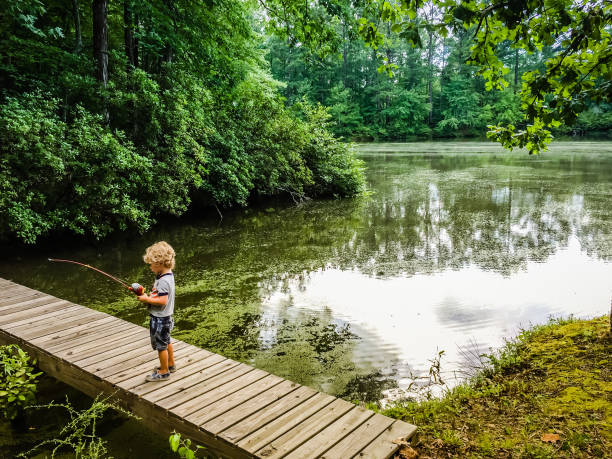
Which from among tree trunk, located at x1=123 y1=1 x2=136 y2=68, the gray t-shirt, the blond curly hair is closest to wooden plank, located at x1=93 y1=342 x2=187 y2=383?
the gray t-shirt

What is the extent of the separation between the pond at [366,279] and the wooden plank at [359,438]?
121 centimetres

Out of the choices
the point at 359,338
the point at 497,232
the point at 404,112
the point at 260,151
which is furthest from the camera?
the point at 404,112

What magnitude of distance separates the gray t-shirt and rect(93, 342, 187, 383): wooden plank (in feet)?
2.09

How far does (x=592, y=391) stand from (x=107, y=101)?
1078 cm

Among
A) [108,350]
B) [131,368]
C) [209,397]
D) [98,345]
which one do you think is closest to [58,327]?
[98,345]

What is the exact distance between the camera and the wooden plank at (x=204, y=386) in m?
3.25

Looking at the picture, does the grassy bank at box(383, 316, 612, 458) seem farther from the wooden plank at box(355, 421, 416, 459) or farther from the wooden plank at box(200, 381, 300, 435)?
the wooden plank at box(200, 381, 300, 435)

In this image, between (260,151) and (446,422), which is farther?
(260,151)

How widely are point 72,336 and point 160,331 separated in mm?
1642

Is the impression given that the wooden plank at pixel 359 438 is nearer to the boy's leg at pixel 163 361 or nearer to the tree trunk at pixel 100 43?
the boy's leg at pixel 163 361

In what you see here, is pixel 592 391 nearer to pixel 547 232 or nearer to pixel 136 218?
pixel 547 232

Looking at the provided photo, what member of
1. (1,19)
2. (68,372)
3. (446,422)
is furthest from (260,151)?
(446,422)

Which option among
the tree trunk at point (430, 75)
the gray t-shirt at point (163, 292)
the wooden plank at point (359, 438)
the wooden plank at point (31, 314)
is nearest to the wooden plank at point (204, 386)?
the gray t-shirt at point (163, 292)

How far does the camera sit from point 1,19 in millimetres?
9859
